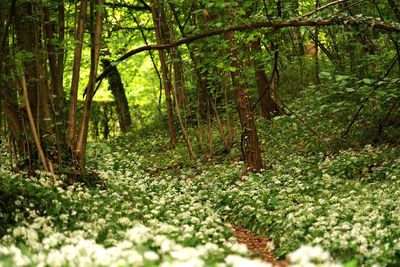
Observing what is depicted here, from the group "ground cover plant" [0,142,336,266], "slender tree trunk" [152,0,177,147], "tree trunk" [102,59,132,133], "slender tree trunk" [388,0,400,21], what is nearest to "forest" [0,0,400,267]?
"ground cover plant" [0,142,336,266]

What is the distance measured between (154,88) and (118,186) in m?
19.6

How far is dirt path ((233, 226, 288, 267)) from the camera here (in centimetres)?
703

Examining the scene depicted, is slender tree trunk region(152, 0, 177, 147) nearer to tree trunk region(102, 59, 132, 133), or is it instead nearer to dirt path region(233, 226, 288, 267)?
tree trunk region(102, 59, 132, 133)

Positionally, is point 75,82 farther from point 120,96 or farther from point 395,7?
point 120,96

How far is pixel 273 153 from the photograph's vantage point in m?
15.7

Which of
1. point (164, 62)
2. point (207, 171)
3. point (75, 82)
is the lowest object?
point (207, 171)

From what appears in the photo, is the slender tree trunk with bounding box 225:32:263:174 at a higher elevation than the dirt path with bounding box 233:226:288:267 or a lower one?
higher

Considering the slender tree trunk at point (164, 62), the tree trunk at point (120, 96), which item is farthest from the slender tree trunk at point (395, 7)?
the tree trunk at point (120, 96)

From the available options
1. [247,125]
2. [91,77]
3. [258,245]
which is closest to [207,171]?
[247,125]

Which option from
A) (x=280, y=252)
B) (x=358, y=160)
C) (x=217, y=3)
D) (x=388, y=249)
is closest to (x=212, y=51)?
(x=217, y=3)

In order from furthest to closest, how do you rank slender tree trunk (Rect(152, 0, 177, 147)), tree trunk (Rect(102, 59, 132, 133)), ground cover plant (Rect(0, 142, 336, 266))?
tree trunk (Rect(102, 59, 132, 133))
slender tree trunk (Rect(152, 0, 177, 147))
ground cover plant (Rect(0, 142, 336, 266))

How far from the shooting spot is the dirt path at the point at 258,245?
703 cm

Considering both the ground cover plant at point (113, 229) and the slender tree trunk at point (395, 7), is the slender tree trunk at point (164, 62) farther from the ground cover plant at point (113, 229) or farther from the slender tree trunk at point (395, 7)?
the slender tree trunk at point (395, 7)

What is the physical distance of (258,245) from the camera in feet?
26.5
